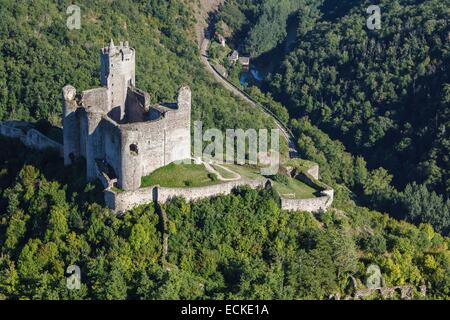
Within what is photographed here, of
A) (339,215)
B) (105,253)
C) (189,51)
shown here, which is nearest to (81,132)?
(105,253)

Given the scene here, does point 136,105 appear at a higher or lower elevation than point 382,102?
higher

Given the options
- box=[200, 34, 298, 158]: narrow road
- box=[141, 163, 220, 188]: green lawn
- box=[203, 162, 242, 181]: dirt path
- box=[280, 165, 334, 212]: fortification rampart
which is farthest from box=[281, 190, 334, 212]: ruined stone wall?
box=[200, 34, 298, 158]: narrow road

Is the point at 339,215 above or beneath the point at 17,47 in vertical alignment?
beneath

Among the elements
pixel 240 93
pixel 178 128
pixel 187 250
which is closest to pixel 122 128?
pixel 178 128

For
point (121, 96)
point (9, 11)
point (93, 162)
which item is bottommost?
point (93, 162)

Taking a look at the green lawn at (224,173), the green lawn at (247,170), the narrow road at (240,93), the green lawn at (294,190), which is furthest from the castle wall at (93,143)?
the narrow road at (240,93)

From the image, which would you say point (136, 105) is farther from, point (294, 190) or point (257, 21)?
point (257, 21)

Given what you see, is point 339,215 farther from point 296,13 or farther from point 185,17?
point 296,13

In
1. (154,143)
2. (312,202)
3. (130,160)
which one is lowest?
(312,202)
